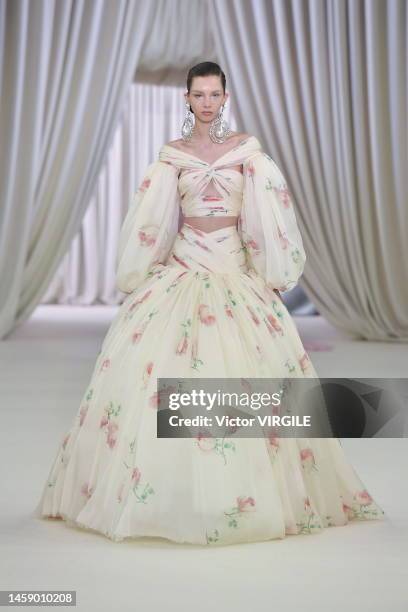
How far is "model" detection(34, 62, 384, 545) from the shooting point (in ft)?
7.51

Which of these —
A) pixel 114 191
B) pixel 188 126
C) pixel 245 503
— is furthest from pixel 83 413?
pixel 114 191

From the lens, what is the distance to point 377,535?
2.41 meters

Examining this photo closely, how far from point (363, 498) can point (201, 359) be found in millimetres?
516

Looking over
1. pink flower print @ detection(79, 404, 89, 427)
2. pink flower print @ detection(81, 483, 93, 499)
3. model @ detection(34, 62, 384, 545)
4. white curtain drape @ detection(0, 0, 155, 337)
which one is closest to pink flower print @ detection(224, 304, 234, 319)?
model @ detection(34, 62, 384, 545)

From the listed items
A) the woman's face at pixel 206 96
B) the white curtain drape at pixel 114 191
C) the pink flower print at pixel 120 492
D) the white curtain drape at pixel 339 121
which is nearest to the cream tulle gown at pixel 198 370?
the pink flower print at pixel 120 492

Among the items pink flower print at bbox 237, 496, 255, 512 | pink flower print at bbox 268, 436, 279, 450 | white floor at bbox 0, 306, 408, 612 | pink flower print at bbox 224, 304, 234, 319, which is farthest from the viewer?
pink flower print at bbox 224, 304, 234, 319

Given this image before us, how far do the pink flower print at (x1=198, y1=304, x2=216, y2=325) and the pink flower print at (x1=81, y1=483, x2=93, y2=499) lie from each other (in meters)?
0.45

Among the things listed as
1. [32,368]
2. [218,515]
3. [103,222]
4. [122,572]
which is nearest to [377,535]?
[218,515]

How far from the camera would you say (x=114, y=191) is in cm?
1054

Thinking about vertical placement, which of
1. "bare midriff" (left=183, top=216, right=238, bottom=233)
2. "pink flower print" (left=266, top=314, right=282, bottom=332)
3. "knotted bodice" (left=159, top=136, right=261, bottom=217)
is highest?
"knotted bodice" (left=159, top=136, right=261, bottom=217)

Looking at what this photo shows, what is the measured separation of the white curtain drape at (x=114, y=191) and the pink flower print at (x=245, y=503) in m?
8.27

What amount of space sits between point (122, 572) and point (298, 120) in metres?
5.08

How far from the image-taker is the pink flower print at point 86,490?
2414mm

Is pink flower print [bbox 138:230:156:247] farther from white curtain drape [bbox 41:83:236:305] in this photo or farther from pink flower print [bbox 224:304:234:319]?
white curtain drape [bbox 41:83:236:305]
